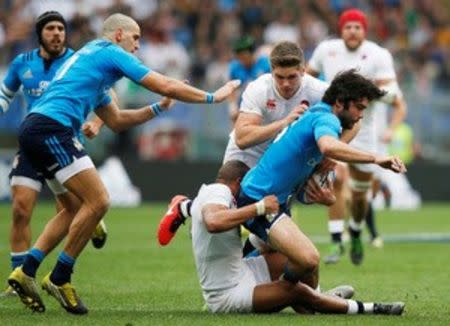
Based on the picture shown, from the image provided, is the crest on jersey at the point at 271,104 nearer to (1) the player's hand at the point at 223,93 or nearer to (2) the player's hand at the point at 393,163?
(1) the player's hand at the point at 223,93

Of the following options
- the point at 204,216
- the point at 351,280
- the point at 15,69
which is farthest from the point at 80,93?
the point at 351,280

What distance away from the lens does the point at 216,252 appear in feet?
34.3

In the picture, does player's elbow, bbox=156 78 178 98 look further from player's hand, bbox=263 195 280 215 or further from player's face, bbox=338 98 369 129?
player's face, bbox=338 98 369 129

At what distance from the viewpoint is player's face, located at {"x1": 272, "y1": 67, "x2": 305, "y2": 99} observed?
1140cm

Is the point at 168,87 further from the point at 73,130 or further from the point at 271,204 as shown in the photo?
the point at 271,204

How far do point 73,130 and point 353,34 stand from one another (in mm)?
6406


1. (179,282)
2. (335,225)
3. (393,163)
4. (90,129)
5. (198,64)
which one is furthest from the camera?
(198,64)

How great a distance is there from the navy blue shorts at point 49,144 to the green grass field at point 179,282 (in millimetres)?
1224

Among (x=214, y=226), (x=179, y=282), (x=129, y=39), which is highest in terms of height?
(x=129, y=39)

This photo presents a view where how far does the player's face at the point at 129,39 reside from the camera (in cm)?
1112

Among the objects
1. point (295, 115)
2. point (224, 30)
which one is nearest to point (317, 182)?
point (295, 115)

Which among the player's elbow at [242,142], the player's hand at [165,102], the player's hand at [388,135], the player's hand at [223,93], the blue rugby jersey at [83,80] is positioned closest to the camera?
the player's hand at [223,93]

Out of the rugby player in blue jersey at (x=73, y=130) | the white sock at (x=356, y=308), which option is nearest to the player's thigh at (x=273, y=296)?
the white sock at (x=356, y=308)

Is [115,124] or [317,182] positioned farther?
[115,124]
